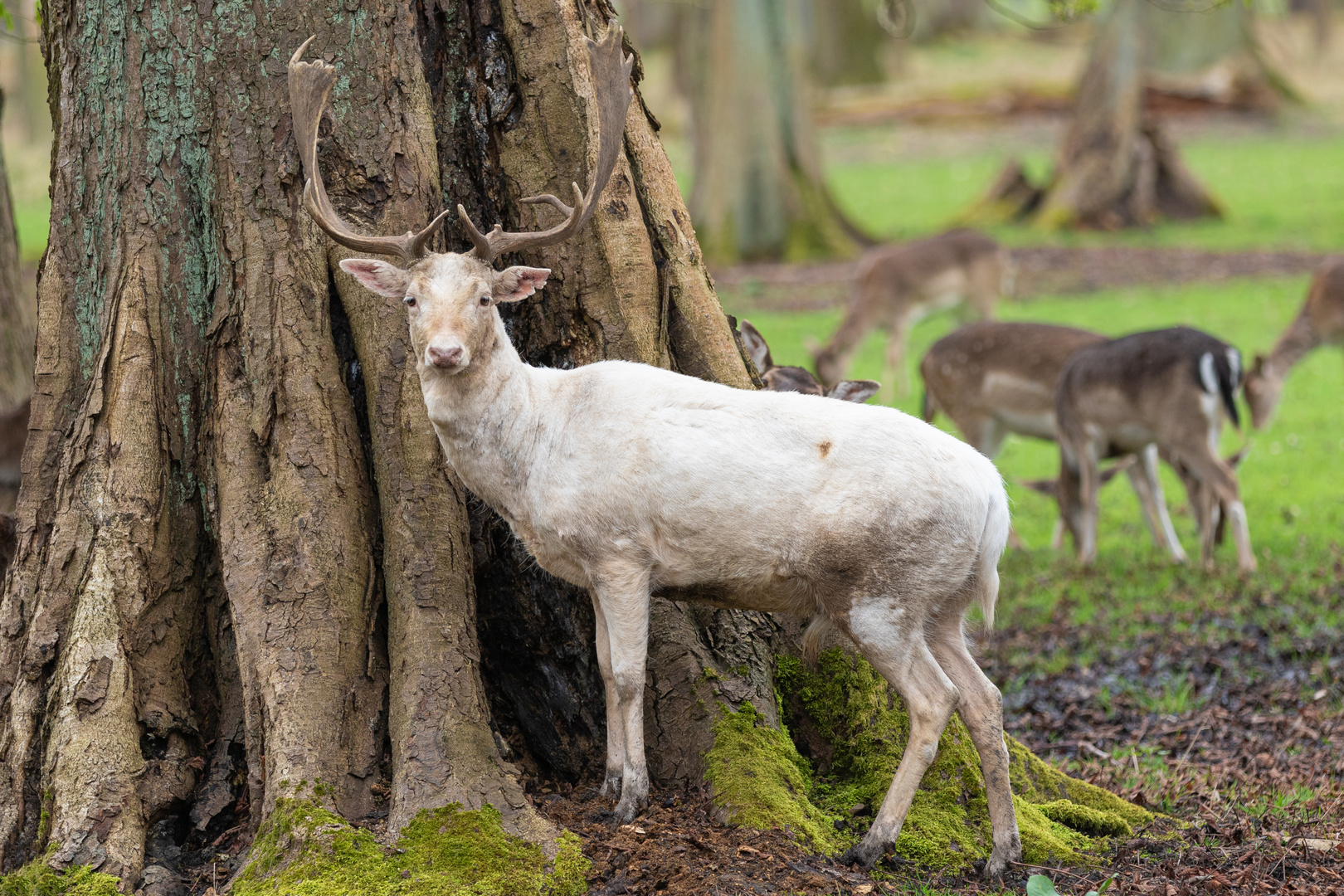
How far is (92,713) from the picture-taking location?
14.4 ft

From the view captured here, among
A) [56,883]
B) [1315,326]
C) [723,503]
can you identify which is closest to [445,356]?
[723,503]


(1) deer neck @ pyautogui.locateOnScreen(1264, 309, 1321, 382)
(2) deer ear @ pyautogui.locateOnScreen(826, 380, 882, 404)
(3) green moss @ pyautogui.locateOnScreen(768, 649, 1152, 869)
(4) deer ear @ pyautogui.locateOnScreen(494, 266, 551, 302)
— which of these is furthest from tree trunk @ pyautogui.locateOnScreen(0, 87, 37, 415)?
(1) deer neck @ pyautogui.locateOnScreen(1264, 309, 1321, 382)

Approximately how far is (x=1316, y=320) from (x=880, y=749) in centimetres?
1073

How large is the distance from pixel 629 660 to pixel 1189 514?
869 cm

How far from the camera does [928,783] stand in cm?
481

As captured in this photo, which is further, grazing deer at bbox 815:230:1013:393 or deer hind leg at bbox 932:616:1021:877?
grazing deer at bbox 815:230:1013:393

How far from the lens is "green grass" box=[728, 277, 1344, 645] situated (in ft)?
28.5

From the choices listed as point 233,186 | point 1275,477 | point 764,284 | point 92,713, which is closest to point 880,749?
point 92,713

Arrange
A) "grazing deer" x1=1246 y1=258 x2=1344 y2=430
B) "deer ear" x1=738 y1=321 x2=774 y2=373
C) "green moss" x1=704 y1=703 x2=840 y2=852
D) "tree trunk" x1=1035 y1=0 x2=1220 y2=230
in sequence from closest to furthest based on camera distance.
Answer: "green moss" x1=704 y1=703 x2=840 y2=852 → "deer ear" x1=738 y1=321 x2=774 y2=373 → "grazing deer" x1=1246 y1=258 x2=1344 y2=430 → "tree trunk" x1=1035 y1=0 x2=1220 y2=230

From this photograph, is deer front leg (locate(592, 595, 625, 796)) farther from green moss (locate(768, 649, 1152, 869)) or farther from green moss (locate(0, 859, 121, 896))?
green moss (locate(0, 859, 121, 896))

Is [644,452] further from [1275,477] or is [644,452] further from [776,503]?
[1275,477]

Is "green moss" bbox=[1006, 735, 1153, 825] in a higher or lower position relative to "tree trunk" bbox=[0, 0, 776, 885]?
lower

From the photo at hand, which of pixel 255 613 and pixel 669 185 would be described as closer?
pixel 255 613

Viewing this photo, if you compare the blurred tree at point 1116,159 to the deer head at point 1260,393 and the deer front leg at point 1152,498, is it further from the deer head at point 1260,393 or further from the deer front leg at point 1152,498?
the deer front leg at point 1152,498
